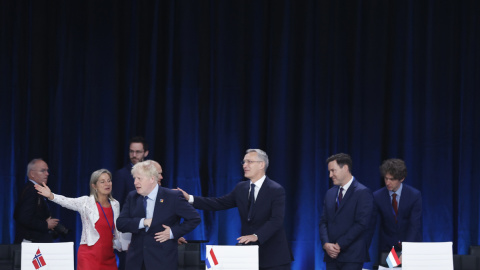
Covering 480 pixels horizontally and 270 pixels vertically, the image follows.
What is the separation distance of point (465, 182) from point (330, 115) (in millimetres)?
1752

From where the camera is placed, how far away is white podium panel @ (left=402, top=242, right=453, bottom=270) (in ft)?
Result: 15.1

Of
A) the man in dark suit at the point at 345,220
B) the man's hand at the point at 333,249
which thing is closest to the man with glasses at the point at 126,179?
the man in dark suit at the point at 345,220

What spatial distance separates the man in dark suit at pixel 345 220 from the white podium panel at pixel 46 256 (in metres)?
2.13

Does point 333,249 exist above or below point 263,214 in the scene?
below

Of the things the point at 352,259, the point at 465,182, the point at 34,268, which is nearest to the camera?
the point at 34,268

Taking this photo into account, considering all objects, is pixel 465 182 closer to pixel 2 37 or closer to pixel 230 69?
pixel 230 69

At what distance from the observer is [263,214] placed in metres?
5.18

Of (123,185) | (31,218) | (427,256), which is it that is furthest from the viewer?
(123,185)

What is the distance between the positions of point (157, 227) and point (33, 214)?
6.82ft

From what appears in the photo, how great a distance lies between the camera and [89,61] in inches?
301

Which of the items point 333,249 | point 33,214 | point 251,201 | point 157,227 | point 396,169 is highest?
point 396,169

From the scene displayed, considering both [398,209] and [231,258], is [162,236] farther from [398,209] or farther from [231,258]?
[398,209]

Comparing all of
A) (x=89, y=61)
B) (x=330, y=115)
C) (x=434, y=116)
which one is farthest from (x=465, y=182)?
(x=89, y=61)

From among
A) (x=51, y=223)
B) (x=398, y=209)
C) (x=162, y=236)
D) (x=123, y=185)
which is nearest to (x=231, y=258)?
(x=162, y=236)
